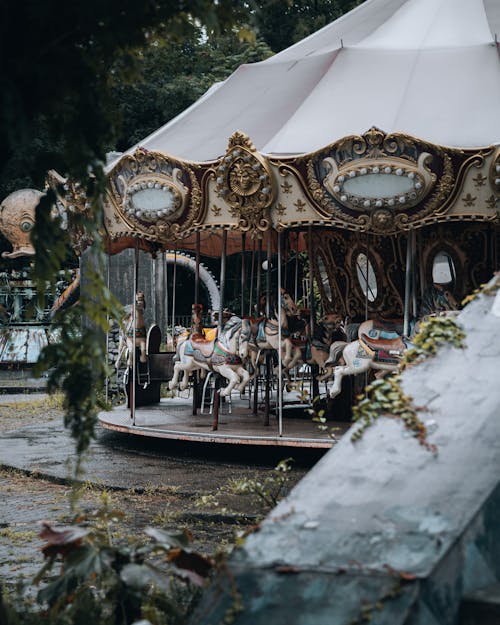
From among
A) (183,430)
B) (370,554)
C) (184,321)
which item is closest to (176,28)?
(370,554)

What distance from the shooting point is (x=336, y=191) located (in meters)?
11.3

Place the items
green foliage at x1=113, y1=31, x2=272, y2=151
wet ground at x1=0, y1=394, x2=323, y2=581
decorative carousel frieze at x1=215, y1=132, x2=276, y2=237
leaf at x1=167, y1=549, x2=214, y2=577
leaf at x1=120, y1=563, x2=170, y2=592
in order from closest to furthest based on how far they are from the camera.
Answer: leaf at x1=120, y1=563, x2=170, y2=592 < leaf at x1=167, y1=549, x2=214, y2=577 < wet ground at x1=0, y1=394, x2=323, y2=581 < decorative carousel frieze at x1=215, y1=132, x2=276, y2=237 < green foliage at x1=113, y1=31, x2=272, y2=151

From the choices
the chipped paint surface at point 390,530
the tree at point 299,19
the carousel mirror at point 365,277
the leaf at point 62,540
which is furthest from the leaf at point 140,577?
the tree at point 299,19

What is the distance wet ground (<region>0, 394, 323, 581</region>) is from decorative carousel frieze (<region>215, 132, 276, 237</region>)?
277cm

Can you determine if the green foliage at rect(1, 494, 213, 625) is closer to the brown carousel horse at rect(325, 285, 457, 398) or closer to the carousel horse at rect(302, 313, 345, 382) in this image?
the brown carousel horse at rect(325, 285, 457, 398)

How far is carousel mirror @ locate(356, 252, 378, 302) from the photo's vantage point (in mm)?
14258

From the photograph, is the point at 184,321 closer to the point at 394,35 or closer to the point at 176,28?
the point at 394,35

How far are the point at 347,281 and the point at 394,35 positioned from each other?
347 cm

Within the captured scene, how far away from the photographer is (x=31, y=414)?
18.4m

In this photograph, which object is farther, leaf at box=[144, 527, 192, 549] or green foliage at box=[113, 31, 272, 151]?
green foliage at box=[113, 31, 272, 151]

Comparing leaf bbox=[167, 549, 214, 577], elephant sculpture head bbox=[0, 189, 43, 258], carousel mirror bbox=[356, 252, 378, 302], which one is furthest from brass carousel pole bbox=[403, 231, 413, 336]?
elephant sculpture head bbox=[0, 189, 43, 258]

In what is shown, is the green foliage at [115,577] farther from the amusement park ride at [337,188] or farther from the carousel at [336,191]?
the amusement park ride at [337,188]

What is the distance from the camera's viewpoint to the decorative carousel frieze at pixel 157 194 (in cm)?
1245

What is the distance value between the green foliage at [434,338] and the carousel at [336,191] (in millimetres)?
6098
